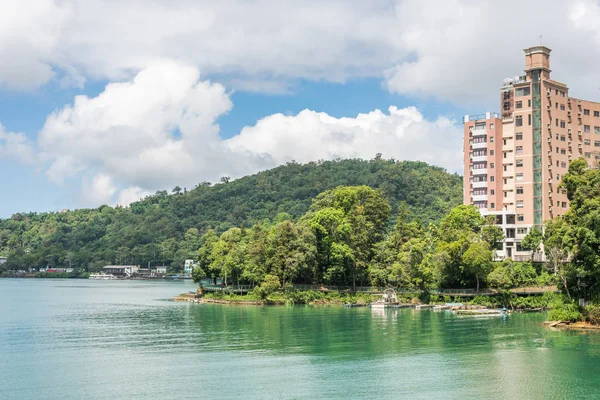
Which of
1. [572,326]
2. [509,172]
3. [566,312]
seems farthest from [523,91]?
[572,326]

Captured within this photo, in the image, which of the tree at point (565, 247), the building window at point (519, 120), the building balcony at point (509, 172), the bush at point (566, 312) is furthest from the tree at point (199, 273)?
the bush at point (566, 312)

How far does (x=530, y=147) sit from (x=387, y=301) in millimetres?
32313

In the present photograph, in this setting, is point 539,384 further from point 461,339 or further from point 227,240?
point 227,240

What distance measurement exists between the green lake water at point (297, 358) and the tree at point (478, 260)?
405 inches

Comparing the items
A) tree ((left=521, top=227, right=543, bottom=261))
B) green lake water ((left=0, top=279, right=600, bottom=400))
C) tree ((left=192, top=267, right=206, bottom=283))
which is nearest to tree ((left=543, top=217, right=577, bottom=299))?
green lake water ((left=0, top=279, right=600, bottom=400))

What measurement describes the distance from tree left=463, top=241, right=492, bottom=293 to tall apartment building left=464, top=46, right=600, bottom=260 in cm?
1190

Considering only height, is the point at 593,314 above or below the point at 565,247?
below

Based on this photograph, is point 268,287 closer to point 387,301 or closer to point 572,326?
point 387,301

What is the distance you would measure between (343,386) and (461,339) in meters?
22.9

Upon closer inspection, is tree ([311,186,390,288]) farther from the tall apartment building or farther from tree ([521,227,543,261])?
tree ([521,227,543,261])

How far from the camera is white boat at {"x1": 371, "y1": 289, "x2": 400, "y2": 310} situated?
94312 mm

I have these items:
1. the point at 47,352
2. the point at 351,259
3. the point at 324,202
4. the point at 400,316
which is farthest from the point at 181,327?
the point at 324,202

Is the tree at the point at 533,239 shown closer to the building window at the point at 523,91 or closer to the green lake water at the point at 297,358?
the green lake water at the point at 297,358

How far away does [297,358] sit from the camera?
5072cm
